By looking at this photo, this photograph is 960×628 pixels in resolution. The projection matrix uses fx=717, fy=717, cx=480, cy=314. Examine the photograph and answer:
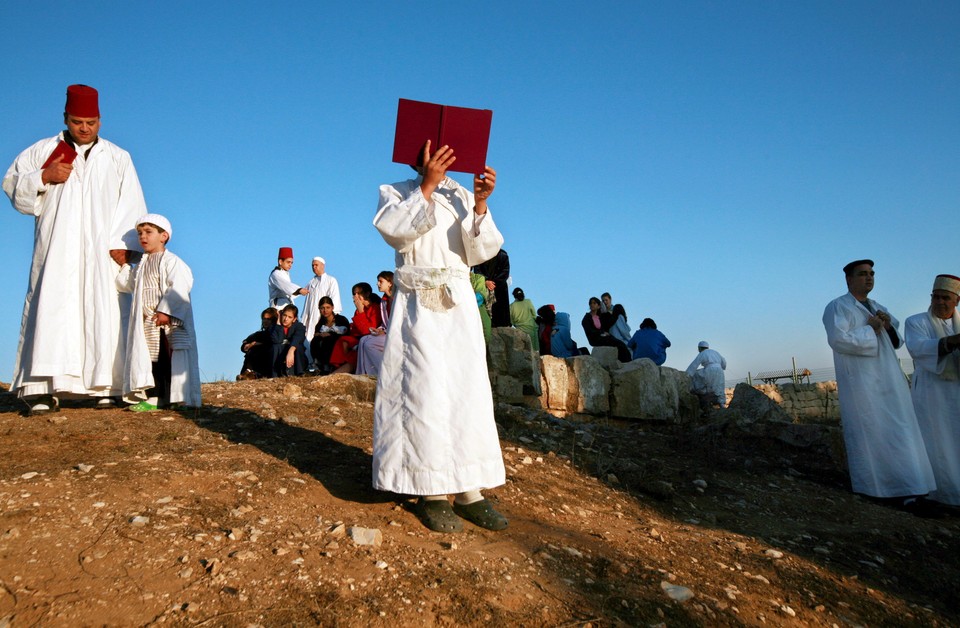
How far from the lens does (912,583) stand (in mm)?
4109

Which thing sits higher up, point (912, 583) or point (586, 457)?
point (586, 457)

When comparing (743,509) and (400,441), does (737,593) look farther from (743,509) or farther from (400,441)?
(743,509)

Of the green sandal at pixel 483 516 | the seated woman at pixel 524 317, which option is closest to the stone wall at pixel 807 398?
the seated woman at pixel 524 317

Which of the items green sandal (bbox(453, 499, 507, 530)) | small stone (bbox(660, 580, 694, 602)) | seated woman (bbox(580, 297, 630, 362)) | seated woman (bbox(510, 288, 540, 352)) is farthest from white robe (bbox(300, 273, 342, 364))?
small stone (bbox(660, 580, 694, 602))

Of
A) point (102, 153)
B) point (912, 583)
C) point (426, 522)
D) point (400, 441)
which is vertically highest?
point (102, 153)

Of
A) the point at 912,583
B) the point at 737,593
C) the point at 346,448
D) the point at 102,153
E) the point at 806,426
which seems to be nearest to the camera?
the point at 737,593

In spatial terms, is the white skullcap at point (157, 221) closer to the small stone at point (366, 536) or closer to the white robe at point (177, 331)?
the white robe at point (177, 331)

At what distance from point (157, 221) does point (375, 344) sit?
3.63 m

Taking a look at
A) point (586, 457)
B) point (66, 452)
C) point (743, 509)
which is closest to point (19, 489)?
point (66, 452)

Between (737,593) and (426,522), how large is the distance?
148cm

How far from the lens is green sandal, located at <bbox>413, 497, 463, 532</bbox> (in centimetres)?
342

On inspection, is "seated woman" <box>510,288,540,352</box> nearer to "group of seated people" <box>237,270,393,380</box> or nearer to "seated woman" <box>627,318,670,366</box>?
"group of seated people" <box>237,270,393,380</box>

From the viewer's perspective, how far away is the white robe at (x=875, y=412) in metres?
6.08

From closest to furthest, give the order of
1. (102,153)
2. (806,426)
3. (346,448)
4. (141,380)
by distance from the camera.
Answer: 1. (346,448)
2. (141,380)
3. (102,153)
4. (806,426)
